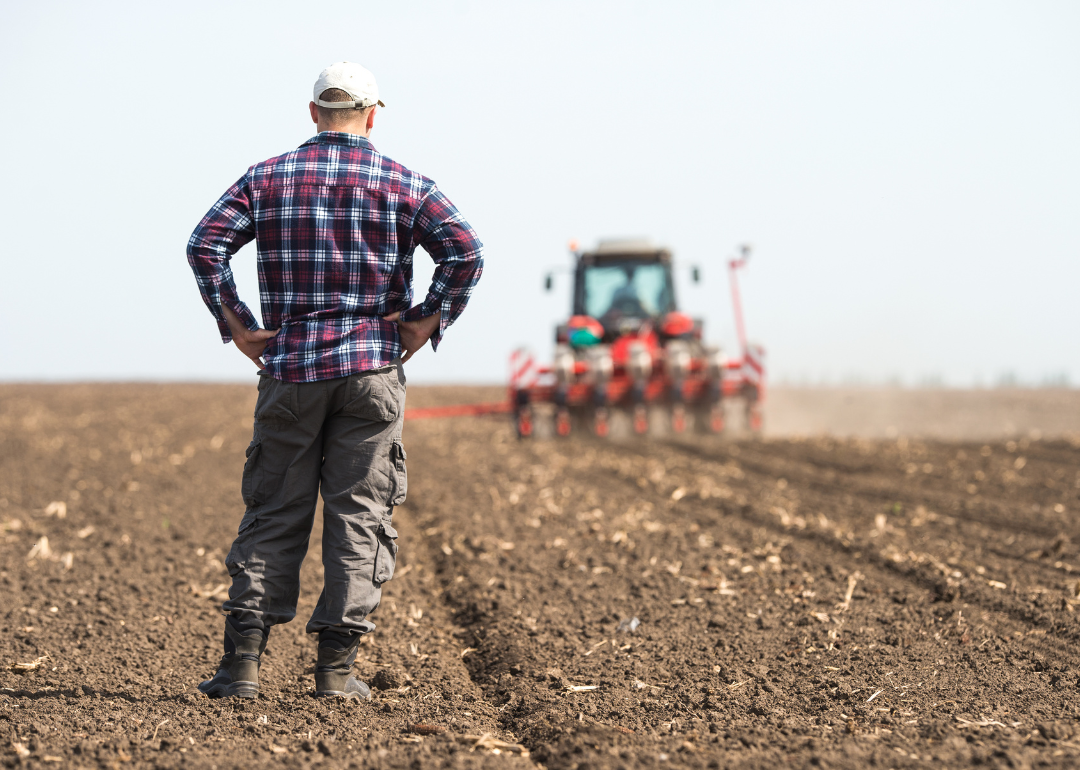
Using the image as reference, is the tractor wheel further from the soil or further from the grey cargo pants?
the grey cargo pants

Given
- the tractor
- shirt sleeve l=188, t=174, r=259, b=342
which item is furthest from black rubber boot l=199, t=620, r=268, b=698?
the tractor

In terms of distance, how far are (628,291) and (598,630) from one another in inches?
440

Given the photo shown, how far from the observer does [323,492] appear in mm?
3027

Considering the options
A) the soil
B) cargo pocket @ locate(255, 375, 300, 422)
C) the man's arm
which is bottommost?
the soil

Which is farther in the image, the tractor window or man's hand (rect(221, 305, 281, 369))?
the tractor window

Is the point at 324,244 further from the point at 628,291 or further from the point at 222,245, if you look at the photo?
the point at 628,291

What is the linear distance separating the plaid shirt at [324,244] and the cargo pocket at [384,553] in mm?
509

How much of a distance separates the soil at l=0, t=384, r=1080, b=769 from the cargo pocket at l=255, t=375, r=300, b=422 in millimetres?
865

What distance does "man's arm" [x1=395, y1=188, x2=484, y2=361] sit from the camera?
2986mm

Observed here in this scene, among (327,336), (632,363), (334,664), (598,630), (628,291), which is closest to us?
(327,336)

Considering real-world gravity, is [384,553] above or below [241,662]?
above

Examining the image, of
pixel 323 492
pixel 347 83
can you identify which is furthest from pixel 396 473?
pixel 347 83

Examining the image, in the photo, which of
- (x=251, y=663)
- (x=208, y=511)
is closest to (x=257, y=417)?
(x=251, y=663)

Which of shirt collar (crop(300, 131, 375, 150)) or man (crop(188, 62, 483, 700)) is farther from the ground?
shirt collar (crop(300, 131, 375, 150))
